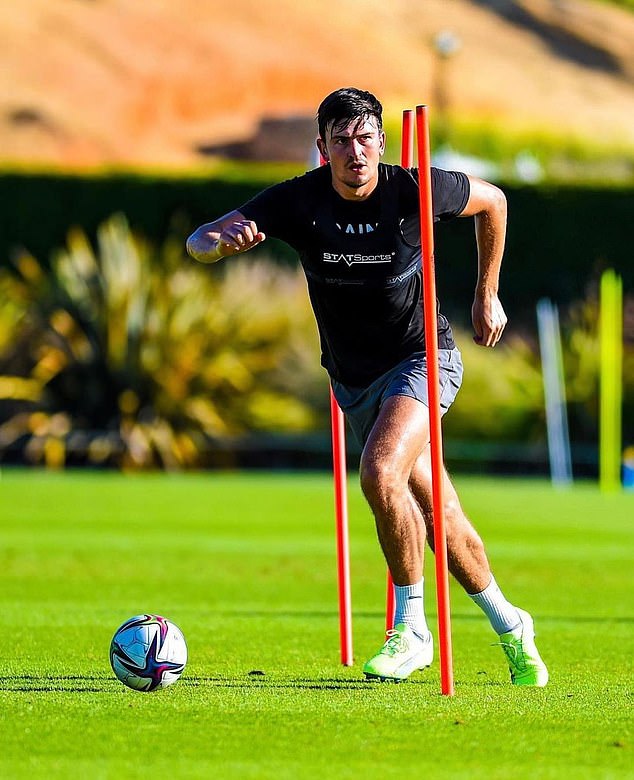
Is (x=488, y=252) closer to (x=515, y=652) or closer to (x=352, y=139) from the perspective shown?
(x=352, y=139)

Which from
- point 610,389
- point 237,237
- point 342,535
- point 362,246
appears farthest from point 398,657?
point 610,389

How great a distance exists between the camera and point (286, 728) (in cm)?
621

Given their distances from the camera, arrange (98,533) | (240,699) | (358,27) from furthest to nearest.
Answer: (358,27) < (98,533) < (240,699)

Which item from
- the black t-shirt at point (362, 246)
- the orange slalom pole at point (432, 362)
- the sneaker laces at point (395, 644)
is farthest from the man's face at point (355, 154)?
the sneaker laces at point (395, 644)

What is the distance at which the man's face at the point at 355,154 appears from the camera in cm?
730

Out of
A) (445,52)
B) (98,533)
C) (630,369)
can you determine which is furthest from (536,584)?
(445,52)

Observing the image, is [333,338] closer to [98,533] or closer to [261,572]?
[261,572]

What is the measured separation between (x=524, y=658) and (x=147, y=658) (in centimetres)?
163

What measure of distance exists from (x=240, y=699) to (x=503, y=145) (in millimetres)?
58908

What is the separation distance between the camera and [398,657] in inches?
300

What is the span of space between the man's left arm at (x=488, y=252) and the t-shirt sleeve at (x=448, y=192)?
8 cm

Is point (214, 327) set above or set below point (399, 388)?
above

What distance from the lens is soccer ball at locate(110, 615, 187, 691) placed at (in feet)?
23.5

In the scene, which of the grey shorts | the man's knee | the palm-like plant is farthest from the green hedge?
the man's knee
